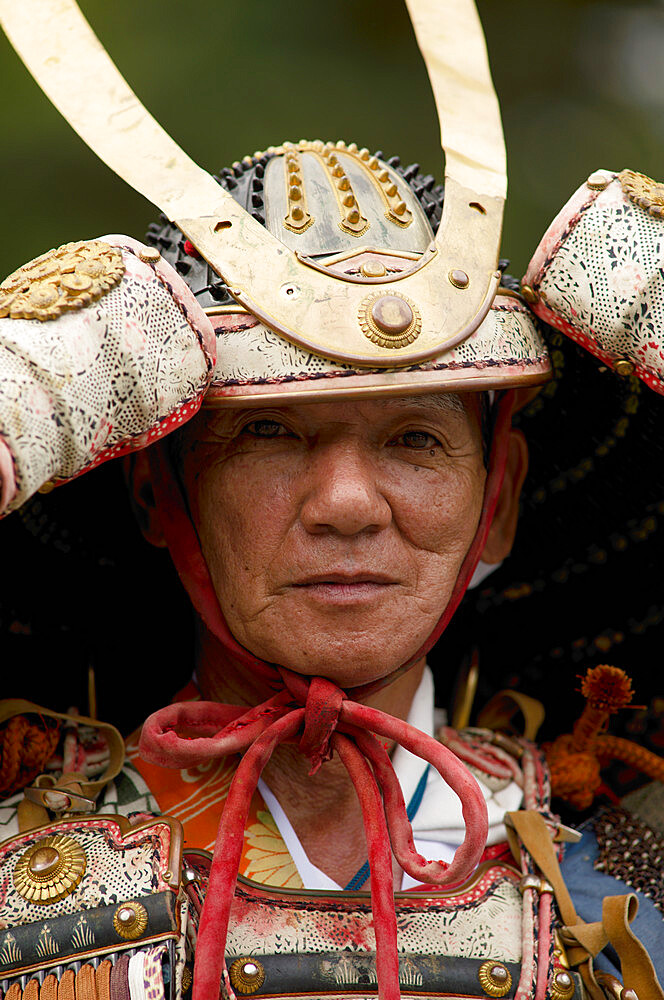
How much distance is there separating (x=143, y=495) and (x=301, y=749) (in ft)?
1.69

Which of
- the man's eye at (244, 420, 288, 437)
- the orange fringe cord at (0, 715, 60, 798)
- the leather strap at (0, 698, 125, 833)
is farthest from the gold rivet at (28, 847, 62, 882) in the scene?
the man's eye at (244, 420, 288, 437)

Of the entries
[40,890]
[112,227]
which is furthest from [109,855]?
[112,227]

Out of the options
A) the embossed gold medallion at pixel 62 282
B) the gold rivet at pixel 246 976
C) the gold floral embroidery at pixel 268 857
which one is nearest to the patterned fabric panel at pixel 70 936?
the gold rivet at pixel 246 976

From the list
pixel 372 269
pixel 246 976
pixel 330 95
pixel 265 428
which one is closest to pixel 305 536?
pixel 265 428

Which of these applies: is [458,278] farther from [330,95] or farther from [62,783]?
[330,95]

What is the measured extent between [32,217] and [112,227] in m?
0.24

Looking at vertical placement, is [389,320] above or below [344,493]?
above

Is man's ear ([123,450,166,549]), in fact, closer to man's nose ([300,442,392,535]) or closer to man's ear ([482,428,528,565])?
man's nose ([300,442,392,535])

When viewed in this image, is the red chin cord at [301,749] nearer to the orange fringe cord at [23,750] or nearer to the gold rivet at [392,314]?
the orange fringe cord at [23,750]

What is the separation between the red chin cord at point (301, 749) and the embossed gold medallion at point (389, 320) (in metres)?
0.41

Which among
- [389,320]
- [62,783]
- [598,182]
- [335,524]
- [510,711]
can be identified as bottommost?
[510,711]

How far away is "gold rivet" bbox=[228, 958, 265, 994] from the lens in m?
1.46

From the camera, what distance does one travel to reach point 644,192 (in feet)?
5.12

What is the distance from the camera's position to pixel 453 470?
1641 millimetres
